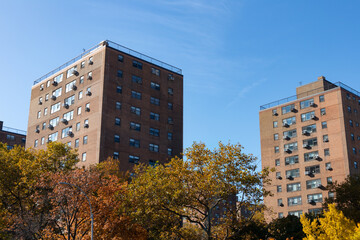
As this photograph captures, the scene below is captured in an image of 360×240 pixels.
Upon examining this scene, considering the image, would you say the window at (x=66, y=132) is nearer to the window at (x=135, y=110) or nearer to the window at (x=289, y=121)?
the window at (x=135, y=110)

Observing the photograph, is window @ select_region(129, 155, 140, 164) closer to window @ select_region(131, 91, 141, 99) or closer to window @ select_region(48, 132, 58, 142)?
window @ select_region(131, 91, 141, 99)

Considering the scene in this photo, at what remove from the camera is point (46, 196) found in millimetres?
45250

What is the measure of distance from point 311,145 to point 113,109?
142 ft

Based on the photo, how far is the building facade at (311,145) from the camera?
88.7 meters

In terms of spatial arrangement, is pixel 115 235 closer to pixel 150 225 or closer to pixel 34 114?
pixel 150 225

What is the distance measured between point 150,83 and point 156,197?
42.7m

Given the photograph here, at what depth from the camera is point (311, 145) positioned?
92750mm

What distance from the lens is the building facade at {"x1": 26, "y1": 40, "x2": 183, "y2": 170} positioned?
73.4m

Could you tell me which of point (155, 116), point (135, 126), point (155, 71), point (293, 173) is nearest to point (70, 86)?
point (135, 126)

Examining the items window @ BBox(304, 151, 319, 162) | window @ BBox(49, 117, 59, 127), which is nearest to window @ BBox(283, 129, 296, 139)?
window @ BBox(304, 151, 319, 162)

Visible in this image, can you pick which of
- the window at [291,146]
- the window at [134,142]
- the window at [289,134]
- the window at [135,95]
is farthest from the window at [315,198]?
the window at [135,95]

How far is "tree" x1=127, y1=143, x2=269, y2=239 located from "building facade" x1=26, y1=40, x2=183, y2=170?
28596 millimetres

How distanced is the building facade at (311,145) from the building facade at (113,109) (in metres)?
27.2

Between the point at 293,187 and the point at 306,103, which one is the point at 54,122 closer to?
the point at 293,187
